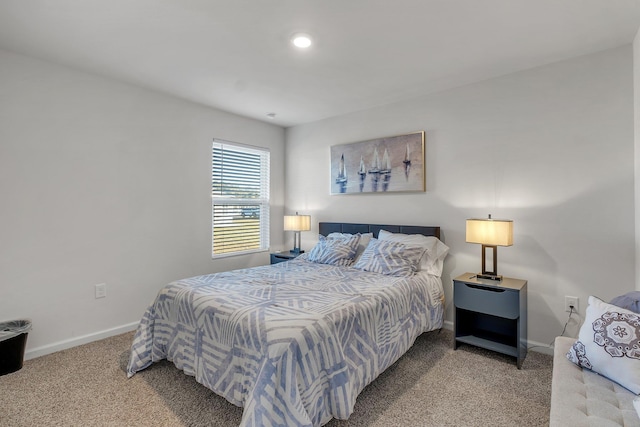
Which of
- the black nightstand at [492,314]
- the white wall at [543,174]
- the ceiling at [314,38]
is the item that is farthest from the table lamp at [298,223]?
the black nightstand at [492,314]

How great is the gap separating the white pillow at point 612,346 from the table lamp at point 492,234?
3.10 feet

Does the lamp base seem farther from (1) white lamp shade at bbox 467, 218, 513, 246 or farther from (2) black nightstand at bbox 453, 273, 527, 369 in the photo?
(1) white lamp shade at bbox 467, 218, 513, 246

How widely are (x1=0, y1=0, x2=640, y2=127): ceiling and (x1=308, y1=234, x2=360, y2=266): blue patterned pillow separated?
161cm

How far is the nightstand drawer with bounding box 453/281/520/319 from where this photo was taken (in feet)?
7.95

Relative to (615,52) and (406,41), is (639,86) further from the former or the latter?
(406,41)

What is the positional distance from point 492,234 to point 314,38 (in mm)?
2063

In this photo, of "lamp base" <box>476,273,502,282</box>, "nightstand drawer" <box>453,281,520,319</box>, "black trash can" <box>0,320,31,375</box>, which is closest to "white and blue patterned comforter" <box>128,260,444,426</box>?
"nightstand drawer" <box>453,281,520,319</box>

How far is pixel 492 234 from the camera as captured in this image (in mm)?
2553

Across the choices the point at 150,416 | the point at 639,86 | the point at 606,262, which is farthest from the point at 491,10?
the point at 150,416

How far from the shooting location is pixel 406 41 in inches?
89.7

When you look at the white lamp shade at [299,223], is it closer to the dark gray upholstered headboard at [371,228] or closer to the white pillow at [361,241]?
the dark gray upholstered headboard at [371,228]

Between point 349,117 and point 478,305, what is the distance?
8.49 feet

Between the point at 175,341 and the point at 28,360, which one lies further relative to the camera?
the point at 28,360

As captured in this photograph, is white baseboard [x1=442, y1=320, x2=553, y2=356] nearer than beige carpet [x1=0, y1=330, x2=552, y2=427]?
No
